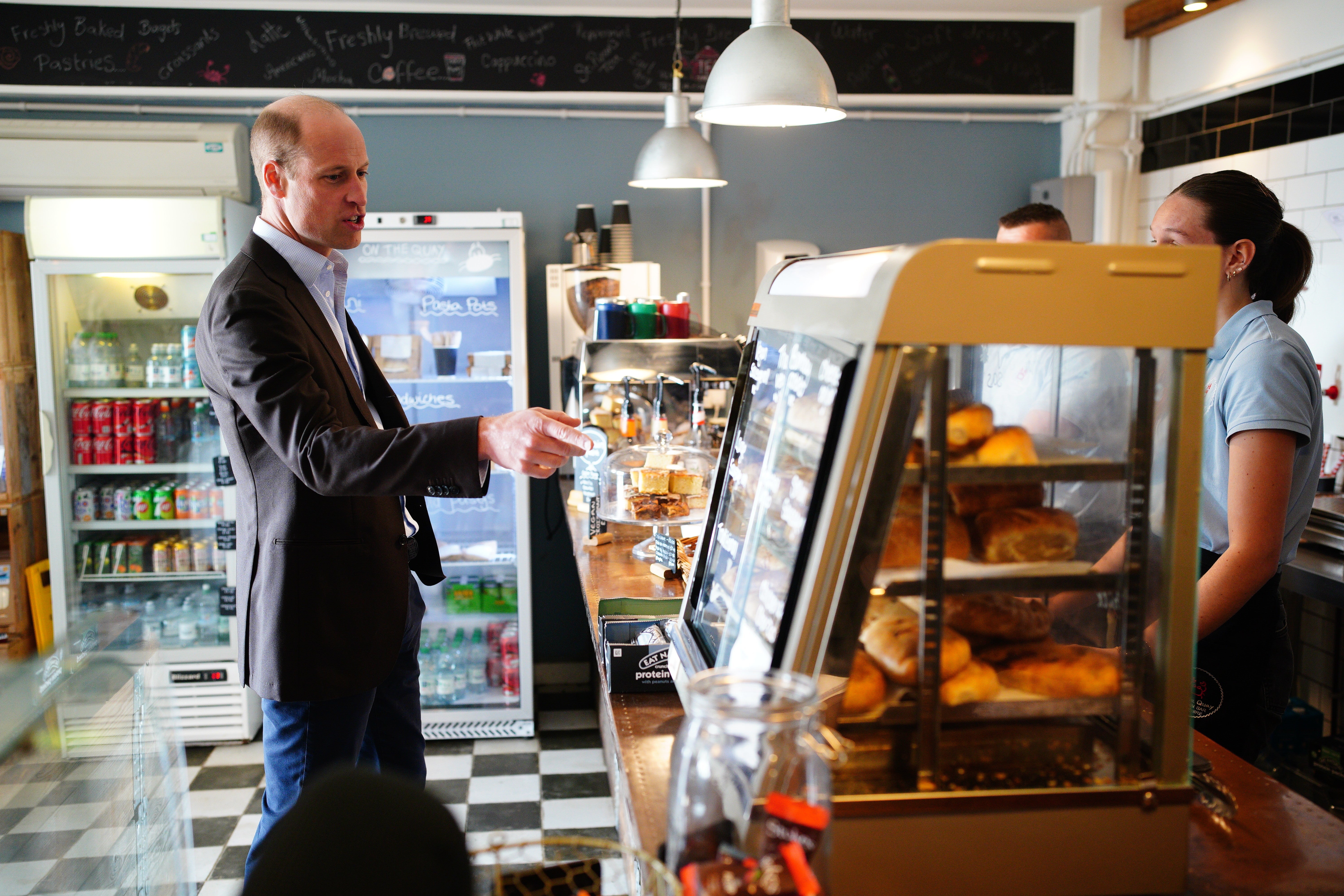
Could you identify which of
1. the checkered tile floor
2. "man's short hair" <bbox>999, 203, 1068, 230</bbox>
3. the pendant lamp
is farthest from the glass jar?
"man's short hair" <bbox>999, 203, 1068, 230</bbox>

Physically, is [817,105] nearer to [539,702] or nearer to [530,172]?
[530,172]

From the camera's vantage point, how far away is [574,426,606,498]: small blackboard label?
3174mm

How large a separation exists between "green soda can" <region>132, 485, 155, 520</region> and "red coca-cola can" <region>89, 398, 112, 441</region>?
25cm

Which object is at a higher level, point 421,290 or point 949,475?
point 421,290

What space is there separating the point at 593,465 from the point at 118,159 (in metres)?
2.47

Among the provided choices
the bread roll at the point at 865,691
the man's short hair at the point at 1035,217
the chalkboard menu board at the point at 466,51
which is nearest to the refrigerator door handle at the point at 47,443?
the chalkboard menu board at the point at 466,51

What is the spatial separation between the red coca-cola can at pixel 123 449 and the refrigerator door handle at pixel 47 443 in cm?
Result: 22

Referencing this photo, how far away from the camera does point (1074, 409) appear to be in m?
1.13

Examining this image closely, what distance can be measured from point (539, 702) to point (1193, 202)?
142 inches

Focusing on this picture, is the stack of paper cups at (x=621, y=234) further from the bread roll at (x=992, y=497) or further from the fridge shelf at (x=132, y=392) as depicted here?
the bread roll at (x=992, y=497)

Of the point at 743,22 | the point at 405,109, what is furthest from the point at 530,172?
the point at 743,22

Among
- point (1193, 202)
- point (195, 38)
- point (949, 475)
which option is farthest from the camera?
point (195, 38)

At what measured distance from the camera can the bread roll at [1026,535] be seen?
1087 millimetres

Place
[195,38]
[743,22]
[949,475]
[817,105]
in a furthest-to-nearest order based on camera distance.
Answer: [743,22] < [195,38] < [817,105] < [949,475]
